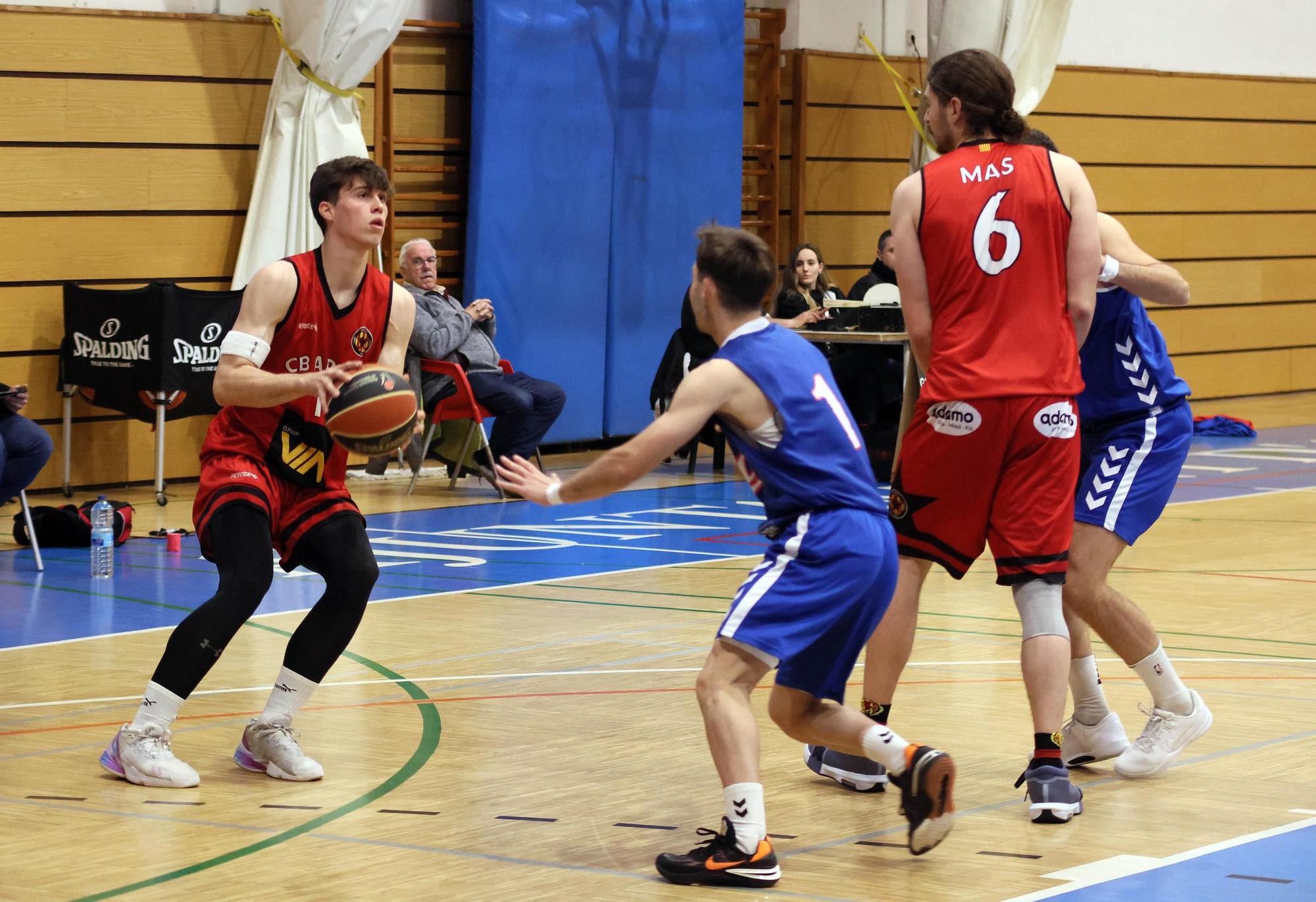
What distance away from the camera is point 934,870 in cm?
382

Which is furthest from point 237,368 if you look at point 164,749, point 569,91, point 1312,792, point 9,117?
point 569,91

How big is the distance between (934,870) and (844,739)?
317mm

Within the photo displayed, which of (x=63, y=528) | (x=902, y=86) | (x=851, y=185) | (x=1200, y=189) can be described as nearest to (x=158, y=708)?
(x=63, y=528)

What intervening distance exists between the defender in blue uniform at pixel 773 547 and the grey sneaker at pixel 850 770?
→ 534 millimetres

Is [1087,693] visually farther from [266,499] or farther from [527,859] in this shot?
[266,499]

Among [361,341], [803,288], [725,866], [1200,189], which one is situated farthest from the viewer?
[1200,189]

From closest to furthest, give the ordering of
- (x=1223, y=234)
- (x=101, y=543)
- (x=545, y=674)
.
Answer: (x=545, y=674)
(x=101, y=543)
(x=1223, y=234)

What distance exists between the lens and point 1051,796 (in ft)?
13.6

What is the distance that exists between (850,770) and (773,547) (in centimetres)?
81

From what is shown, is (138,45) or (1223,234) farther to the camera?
(1223,234)

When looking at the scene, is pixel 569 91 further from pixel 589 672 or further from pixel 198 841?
pixel 198 841

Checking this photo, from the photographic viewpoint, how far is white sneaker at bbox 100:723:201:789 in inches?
177

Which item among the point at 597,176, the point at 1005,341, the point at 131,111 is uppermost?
the point at 131,111

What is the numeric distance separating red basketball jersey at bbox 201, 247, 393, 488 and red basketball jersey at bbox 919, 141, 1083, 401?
146 centimetres
